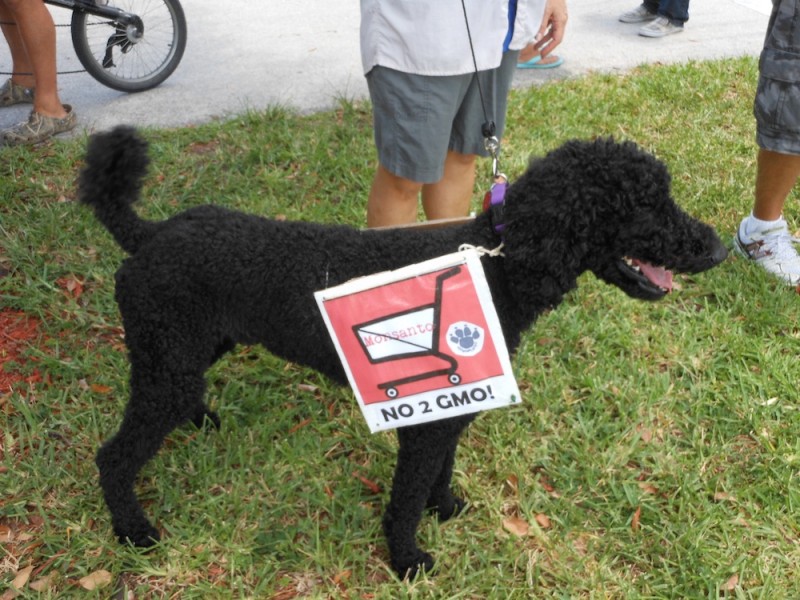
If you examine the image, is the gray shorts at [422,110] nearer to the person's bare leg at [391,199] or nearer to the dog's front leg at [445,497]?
Result: the person's bare leg at [391,199]

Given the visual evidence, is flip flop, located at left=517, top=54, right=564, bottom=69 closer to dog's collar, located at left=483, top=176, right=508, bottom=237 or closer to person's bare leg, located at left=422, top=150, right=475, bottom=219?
person's bare leg, located at left=422, top=150, right=475, bottom=219

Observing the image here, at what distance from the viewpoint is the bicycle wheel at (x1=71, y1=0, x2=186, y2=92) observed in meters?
4.81

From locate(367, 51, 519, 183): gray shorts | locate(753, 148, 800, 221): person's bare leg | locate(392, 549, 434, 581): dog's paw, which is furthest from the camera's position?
locate(753, 148, 800, 221): person's bare leg

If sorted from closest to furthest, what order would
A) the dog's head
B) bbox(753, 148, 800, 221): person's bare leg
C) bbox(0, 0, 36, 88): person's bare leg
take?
the dog's head, bbox(753, 148, 800, 221): person's bare leg, bbox(0, 0, 36, 88): person's bare leg

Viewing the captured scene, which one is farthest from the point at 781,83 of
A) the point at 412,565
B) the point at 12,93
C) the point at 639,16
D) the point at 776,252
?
the point at 12,93

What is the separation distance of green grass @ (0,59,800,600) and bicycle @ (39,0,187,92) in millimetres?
1364

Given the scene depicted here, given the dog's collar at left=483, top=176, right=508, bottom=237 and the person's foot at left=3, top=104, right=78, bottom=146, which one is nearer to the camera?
the dog's collar at left=483, top=176, right=508, bottom=237

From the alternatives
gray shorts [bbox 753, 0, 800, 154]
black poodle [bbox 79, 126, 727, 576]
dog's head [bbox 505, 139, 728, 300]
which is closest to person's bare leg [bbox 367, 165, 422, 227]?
black poodle [bbox 79, 126, 727, 576]

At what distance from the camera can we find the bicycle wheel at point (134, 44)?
189 inches

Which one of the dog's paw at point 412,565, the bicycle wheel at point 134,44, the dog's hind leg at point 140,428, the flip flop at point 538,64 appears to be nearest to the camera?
the dog's hind leg at point 140,428

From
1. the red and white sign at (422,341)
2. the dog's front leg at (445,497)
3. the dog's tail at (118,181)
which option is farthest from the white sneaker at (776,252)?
the dog's tail at (118,181)

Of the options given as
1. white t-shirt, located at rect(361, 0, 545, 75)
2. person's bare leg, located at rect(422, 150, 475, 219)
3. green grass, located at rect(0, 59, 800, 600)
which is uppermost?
white t-shirt, located at rect(361, 0, 545, 75)

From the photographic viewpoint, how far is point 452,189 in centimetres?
297

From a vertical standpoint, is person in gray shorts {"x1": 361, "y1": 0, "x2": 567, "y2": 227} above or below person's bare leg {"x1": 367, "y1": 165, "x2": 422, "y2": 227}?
above
